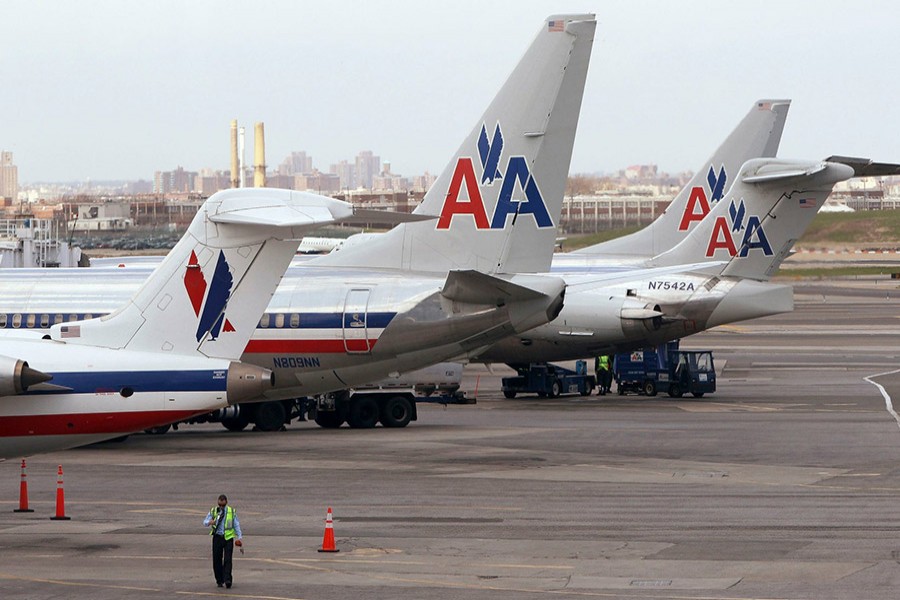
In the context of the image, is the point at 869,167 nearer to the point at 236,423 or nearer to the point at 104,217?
the point at 236,423

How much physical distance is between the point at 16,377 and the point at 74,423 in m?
1.44

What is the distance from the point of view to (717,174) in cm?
6525

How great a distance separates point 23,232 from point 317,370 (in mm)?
42212

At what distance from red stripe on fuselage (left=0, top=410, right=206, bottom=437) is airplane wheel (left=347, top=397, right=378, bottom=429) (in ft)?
68.9

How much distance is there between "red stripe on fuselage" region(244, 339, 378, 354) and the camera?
3934cm

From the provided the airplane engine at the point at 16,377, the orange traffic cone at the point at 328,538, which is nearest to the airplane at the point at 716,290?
the orange traffic cone at the point at 328,538

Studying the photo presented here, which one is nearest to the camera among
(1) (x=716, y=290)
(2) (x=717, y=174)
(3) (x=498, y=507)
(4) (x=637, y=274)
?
(3) (x=498, y=507)

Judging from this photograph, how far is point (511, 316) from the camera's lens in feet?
126

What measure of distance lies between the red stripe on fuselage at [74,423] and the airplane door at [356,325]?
12.9 metres

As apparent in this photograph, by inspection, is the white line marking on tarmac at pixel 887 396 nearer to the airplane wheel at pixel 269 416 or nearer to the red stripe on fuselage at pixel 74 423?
the airplane wheel at pixel 269 416

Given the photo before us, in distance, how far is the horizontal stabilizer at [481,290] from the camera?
37.6m

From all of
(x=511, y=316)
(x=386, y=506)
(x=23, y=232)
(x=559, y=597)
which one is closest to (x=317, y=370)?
(x=511, y=316)

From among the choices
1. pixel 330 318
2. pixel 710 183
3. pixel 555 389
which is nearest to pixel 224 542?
pixel 330 318

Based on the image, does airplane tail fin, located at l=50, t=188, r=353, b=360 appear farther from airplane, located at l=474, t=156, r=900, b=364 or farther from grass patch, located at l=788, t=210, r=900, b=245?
grass patch, located at l=788, t=210, r=900, b=245
